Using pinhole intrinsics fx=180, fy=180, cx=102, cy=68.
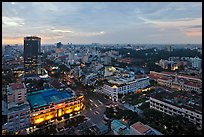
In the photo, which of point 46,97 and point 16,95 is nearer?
point 16,95

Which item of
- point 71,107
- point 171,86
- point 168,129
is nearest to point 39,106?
point 71,107

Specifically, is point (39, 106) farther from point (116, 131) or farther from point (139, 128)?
point (139, 128)

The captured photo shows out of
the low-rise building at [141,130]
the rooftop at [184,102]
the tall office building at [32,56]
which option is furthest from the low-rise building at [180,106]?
the tall office building at [32,56]

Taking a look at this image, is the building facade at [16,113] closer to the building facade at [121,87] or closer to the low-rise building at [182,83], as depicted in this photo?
the building facade at [121,87]

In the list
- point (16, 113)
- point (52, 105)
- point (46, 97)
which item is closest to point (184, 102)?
point (52, 105)

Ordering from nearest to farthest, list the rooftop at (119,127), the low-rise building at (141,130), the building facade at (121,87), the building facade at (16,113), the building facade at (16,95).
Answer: the low-rise building at (141,130), the rooftop at (119,127), the building facade at (16,113), the building facade at (16,95), the building facade at (121,87)

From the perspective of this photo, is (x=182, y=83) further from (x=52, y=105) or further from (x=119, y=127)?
(x=52, y=105)
